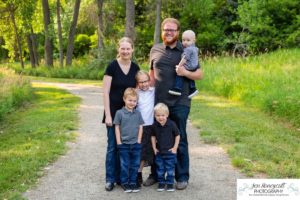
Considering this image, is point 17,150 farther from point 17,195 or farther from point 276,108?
point 276,108

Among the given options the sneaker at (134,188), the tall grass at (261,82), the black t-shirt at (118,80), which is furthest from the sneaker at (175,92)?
the tall grass at (261,82)

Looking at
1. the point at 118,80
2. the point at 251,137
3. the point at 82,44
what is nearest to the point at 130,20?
the point at 251,137

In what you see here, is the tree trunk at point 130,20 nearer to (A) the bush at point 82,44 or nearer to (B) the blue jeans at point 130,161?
(B) the blue jeans at point 130,161

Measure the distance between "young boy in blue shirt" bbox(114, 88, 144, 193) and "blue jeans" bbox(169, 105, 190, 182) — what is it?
1.40 ft

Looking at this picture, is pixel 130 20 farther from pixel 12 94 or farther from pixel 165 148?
pixel 165 148

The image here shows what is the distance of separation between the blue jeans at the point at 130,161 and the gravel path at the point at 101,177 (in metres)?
0.19

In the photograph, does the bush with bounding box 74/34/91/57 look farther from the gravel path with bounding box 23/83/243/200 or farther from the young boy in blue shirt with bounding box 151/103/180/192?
the young boy in blue shirt with bounding box 151/103/180/192

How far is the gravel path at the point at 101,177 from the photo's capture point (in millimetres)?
5758

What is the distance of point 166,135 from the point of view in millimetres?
5789

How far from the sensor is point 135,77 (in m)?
5.81

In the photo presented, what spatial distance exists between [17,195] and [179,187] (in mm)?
1980

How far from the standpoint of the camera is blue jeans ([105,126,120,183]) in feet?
19.4

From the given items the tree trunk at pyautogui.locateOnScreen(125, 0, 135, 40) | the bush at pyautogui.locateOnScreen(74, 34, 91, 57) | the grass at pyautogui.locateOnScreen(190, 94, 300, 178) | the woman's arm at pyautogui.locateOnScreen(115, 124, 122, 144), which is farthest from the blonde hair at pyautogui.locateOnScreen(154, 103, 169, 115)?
the bush at pyautogui.locateOnScreen(74, 34, 91, 57)

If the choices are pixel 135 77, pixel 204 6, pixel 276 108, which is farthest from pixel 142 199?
pixel 204 6
